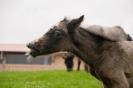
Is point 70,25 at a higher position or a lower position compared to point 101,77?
higher

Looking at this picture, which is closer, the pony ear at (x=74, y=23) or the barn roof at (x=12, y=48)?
the pony ear at (x=74, y=23)

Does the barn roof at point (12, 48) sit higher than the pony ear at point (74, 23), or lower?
higher

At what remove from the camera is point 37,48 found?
321 inches

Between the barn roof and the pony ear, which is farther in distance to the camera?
the barn roof

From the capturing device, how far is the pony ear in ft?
26.4

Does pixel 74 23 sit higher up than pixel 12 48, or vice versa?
pixel 12 48

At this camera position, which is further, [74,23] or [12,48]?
[12,48]

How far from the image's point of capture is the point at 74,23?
8094 millimetres

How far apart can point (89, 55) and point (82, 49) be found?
0.44 ft

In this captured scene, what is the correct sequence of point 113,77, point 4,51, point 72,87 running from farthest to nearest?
point 4,51
point 72,87
point 113,77

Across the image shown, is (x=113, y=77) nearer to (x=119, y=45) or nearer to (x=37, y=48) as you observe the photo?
(x=119, y=45)

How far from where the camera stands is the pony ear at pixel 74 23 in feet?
26.4

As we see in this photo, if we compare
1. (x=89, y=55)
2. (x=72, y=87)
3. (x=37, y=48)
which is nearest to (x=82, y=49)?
(x=89, y=55)

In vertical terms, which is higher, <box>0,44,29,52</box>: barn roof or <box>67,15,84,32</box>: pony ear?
<box>0,44,29,52</box>: barn roof
